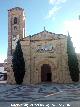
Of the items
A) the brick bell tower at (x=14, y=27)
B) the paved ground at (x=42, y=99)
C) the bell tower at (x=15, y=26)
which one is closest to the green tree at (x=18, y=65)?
the brick bell tower at (x=14, y=27)

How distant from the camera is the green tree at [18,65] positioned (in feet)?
111

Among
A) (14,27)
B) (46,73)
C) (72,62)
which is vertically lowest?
(46,73)

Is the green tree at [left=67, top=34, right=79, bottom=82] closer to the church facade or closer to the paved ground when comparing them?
the church facade

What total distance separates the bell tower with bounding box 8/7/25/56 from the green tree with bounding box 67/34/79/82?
304 inches

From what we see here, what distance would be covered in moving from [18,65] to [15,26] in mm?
6888

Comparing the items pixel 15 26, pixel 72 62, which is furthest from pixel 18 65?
pixel 72 62

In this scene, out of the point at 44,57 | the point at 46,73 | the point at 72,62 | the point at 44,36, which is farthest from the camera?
the point at 46,73

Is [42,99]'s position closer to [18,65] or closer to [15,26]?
[18,65]

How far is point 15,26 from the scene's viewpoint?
122 feet

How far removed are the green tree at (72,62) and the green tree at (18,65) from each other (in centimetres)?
675

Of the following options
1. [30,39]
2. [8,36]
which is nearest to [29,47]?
[30,39]

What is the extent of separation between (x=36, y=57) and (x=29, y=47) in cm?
183

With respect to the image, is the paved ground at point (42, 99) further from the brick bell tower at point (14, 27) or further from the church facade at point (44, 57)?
the brick bell tower at point (14, 27)

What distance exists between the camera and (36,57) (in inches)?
1382
